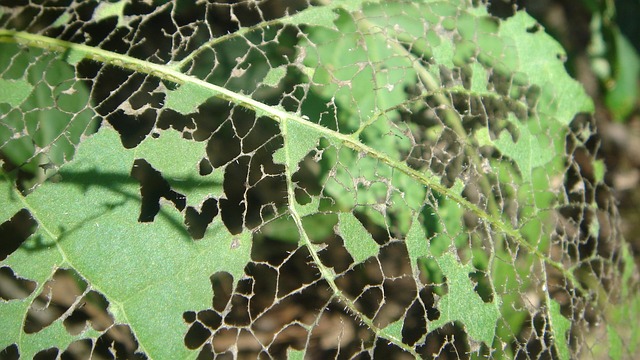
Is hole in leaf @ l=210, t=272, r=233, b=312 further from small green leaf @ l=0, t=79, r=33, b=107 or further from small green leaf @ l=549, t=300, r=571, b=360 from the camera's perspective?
small green leaf @ l=549, t=300, r=571, b=360

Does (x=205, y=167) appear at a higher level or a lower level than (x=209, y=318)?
higher

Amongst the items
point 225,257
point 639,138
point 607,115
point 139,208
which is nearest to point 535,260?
point 225,257

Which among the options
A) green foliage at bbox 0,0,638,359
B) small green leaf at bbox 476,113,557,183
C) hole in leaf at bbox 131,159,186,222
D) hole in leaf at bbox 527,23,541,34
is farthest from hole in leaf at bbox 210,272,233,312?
hole in leaf at bbox 527,23,541,34

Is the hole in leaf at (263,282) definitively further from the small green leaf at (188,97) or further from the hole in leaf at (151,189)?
the small green leaf at (188,97)

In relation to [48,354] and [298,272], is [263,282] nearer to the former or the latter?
[298,272]

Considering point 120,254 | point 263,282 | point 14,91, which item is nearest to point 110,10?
point 14,91

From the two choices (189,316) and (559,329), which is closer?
(189,316)
